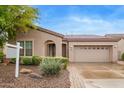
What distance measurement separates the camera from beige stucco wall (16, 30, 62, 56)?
22.5 m

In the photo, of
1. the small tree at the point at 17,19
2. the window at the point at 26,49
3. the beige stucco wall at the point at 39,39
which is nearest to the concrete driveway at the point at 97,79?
the small tree at the point at 17,19

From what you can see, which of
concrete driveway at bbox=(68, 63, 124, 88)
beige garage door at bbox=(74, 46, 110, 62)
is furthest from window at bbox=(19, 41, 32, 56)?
concrete driveway at bbox=(68, 63, 124, 88)

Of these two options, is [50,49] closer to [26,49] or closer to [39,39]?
[39,39]

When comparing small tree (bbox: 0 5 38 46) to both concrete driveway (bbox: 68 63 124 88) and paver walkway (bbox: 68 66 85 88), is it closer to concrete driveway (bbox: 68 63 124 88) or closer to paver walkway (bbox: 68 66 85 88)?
concrete driveway (bbox: 68 63 124 88)

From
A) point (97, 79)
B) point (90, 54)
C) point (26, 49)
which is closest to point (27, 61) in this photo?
point (26, 49)

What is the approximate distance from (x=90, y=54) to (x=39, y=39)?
21.9ft

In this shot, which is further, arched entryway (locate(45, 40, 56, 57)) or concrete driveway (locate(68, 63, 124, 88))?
arched entryway (locate(45, 40, 56, 57))

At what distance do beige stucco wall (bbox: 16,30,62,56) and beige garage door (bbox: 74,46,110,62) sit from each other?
4.72 metres

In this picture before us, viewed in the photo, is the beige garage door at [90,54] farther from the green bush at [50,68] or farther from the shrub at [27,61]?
the green bush at [50,68]

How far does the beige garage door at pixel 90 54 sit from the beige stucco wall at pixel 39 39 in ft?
15.5
